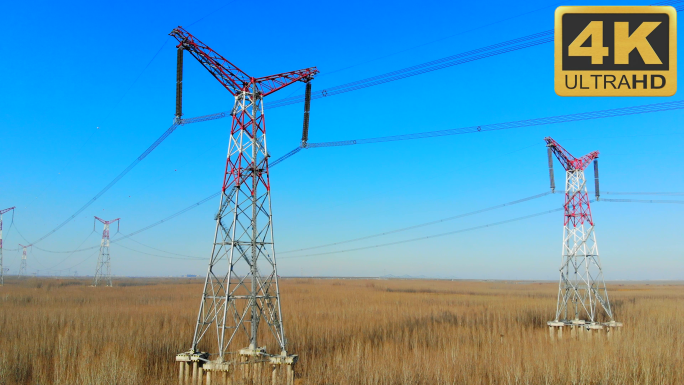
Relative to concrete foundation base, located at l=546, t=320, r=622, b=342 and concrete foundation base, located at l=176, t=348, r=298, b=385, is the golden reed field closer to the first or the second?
concrete foundation base, located at l=546, t=320, r=622, b=342

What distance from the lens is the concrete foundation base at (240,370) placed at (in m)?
21.9

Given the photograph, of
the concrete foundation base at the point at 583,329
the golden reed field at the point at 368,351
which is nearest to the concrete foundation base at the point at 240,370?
the golden reed field at the point at 368,351

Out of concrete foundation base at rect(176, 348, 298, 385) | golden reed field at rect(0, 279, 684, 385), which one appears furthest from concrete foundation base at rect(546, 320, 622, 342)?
concrete foundation base at rect(176, 348, 298, 385)

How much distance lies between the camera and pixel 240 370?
2231 cm

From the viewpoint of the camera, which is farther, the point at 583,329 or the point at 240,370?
the point at 583,329

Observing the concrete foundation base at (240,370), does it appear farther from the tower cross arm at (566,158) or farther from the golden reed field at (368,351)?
the tower cross arm at (566,158)

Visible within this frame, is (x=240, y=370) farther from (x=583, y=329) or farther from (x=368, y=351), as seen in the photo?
(x=583, y=329)

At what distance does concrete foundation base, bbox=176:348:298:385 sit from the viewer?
71.8ft

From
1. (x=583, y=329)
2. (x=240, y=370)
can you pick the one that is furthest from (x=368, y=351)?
(x=583, y=329)

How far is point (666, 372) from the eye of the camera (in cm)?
2861

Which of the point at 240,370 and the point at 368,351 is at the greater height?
the point at 240,370

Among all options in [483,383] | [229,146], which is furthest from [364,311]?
[229,146]

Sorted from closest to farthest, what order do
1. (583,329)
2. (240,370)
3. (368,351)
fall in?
1. (240,370)
2. (368,351)
3. (583,329)

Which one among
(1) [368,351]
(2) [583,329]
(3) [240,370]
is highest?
(3) [240,370]
